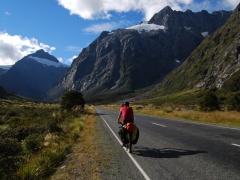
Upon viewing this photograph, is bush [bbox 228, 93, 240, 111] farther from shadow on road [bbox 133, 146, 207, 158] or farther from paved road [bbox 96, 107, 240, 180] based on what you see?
shadow on road [bbox 133, 146, 207, 158]

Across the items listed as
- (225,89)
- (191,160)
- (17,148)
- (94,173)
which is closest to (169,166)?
(191,160)

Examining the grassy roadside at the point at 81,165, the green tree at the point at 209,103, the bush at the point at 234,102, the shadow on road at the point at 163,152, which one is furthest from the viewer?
the green tree at the point at 209,103

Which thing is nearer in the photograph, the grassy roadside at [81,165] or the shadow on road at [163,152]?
the grassy roadside at [81,165]

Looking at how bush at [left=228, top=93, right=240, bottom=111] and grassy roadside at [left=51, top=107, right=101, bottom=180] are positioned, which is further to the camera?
bush at [left=228, top=93, right=240, bottom=111]

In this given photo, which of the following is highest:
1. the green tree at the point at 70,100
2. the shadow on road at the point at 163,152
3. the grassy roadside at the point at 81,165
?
the green tree at the point at 70,100

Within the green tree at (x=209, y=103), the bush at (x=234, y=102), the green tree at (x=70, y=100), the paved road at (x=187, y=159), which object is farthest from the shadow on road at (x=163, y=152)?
the green tree at (x=70, y=100)

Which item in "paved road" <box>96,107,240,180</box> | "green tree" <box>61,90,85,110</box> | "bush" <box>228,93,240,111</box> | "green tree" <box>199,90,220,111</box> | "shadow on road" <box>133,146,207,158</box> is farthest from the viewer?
"green tree" <box>61,90,85,110</box>

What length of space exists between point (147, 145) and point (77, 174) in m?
5.45

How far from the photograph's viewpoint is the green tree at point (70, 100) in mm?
49753

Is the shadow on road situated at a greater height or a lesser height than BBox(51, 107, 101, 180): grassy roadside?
greater

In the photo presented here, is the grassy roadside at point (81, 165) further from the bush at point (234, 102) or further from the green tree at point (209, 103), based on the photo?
the bush at point (234, 102)

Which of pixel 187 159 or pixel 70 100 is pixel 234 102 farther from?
pixel 187 159

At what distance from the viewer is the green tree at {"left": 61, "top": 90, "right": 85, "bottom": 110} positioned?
163 feet

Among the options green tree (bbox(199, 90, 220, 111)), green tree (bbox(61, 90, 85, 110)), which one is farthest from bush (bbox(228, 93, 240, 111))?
green tree (bbox(61, 90, 85, 110))
